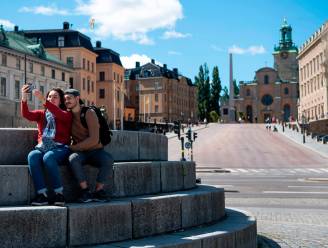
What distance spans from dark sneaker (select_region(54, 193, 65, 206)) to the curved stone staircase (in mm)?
111

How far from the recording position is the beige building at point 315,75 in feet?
271

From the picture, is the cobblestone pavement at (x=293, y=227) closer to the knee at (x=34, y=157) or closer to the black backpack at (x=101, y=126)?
the black backpack at (x=101, y=126)

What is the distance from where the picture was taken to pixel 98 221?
6.41 meters

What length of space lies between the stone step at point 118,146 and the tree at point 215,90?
434 feet

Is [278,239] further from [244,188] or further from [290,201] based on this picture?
[244,188]

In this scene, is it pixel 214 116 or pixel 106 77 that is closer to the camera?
pixel 106 77

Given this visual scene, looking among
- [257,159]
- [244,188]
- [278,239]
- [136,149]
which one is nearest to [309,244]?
[278,239]

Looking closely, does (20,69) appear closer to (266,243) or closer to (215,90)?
(266,243)

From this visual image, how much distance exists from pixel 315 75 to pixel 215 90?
51.3 meters

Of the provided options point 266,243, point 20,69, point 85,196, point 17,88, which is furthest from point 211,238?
point 20,69

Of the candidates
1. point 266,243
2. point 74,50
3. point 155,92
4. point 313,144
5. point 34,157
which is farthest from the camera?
point 155,92

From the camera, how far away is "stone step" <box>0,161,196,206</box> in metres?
6.45

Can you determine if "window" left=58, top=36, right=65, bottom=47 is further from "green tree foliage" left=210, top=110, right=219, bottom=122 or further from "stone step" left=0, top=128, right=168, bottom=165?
"stone step" left=0, top=128, right=168, bottom=165

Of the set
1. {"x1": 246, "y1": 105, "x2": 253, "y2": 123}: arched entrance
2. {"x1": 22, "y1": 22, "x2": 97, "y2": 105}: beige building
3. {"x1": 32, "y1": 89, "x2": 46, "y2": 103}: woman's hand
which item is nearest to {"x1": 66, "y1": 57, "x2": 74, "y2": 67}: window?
{"x1": 22, "y1": 22, "x2": 97, "y2": 105}: beige building
